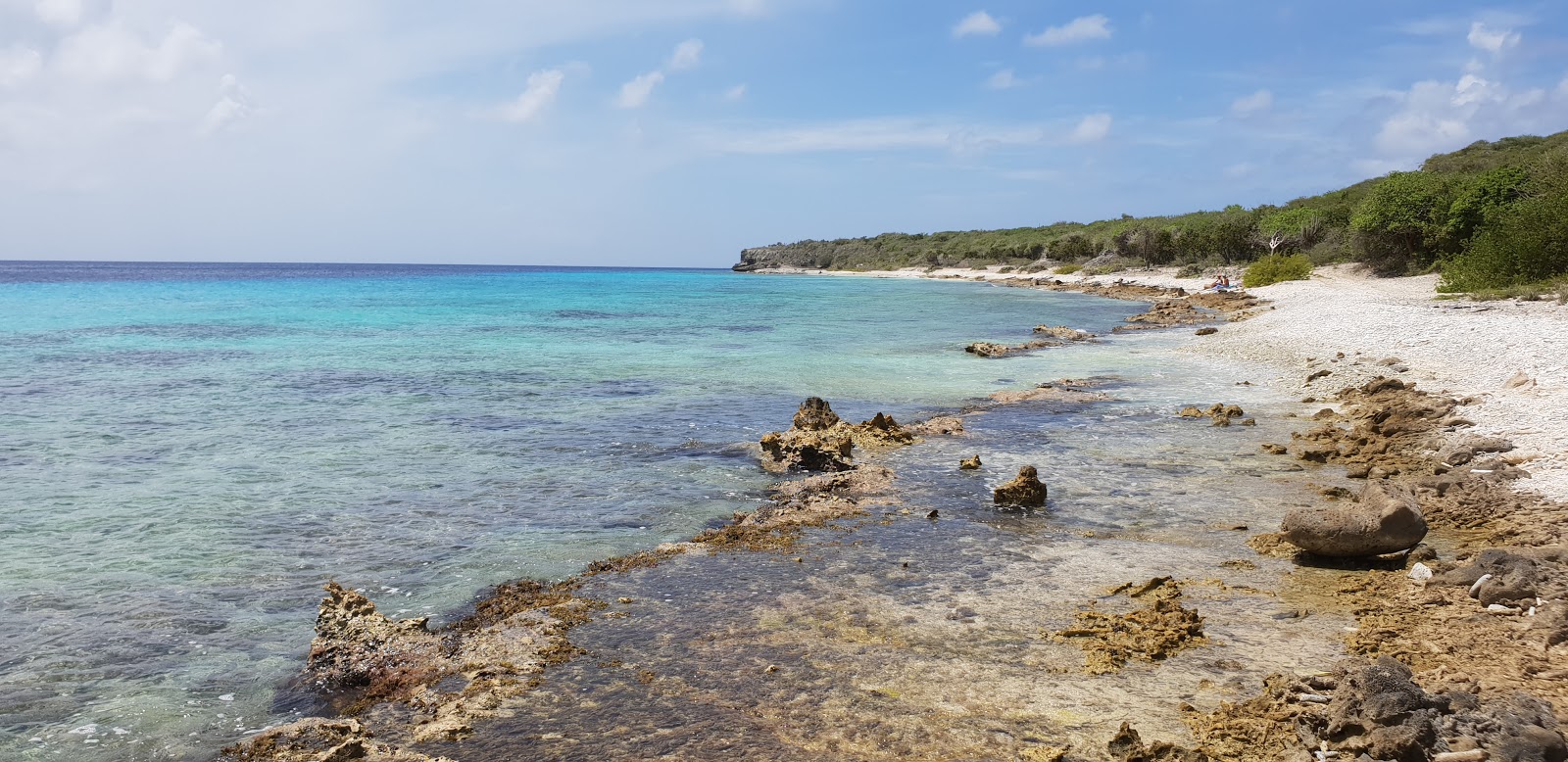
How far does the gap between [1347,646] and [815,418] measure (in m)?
8.49

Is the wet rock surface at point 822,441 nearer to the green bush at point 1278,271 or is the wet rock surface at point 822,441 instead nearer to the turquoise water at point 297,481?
the turquoise water at point 297,481

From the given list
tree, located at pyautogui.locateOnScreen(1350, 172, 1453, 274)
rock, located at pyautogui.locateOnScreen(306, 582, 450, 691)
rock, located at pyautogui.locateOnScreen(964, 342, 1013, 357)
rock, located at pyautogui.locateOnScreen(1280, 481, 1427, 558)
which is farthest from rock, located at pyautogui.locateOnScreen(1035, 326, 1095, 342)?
rock, located at pyautogui.locateOnScreen(306, 582, 450, 691)

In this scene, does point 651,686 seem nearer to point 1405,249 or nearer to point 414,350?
point 414,350

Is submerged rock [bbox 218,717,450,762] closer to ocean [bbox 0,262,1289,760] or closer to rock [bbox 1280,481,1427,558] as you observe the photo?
ocean [bbox 0,262,1289,760]

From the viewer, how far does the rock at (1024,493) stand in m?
9.74

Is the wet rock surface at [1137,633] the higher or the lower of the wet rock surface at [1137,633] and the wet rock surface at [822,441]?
the lower

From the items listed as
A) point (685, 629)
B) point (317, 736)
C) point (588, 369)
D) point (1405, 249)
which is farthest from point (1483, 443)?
point (1405, 249)

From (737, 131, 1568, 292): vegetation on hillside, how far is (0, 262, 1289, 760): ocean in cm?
1093

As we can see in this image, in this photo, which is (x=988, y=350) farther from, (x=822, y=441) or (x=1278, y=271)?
(x=1278, y=271)

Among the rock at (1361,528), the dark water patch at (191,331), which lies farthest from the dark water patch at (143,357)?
the rock at (1361,528)

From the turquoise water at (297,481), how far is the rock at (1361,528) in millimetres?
5750

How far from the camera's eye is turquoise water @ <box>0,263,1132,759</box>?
20.0ft

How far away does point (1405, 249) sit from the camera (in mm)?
40719

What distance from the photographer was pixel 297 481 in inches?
435
